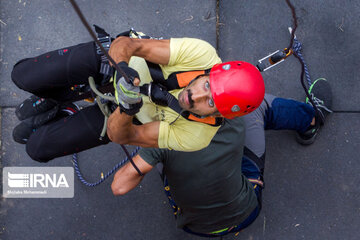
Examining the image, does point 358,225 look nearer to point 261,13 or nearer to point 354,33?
point 354,33

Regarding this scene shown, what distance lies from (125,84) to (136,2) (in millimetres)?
1872

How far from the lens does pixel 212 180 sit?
2408 millimetres

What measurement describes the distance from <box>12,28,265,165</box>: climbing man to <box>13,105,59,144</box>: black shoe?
0.26ft

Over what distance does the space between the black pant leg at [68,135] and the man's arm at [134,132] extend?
375 mm

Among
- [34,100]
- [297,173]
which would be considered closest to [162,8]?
[34,100]

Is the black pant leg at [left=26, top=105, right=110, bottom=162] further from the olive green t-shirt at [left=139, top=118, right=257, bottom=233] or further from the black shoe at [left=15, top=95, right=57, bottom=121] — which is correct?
the olive green t-shirt at [left=139, top=118, right=257, bottom=233]

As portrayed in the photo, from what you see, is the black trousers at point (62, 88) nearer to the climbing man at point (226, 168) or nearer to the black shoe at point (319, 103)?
the climbing man at point (226, 168)

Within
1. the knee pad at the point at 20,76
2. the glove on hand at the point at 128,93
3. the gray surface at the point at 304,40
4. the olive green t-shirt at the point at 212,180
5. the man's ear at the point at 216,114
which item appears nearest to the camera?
the glove on hand at the point at 128,93

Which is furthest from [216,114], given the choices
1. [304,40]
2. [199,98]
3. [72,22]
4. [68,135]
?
[72,22]

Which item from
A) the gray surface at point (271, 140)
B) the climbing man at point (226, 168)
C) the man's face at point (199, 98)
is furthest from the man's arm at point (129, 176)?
the man's face at point (199, 98)

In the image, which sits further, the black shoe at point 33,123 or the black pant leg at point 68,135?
the black shoe at point 33,123

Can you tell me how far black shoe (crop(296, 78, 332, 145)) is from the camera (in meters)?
3.11

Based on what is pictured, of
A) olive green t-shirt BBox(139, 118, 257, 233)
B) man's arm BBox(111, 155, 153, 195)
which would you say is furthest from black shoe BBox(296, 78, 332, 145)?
man's arm BBox(111, 155, 153, 195)

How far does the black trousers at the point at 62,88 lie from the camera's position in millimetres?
2420
